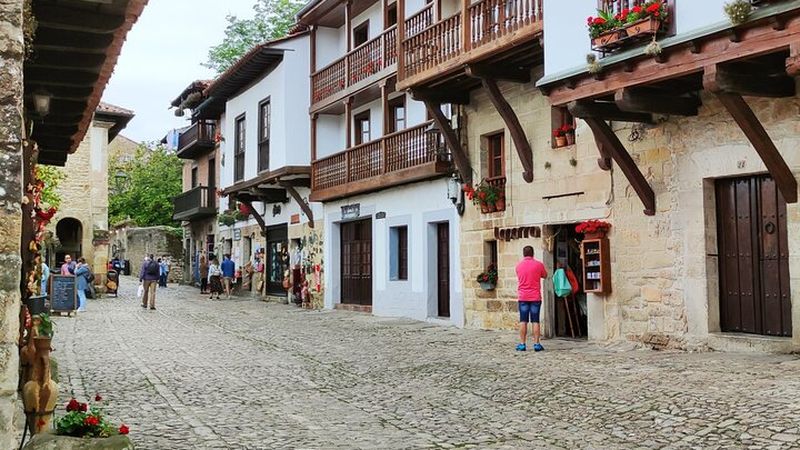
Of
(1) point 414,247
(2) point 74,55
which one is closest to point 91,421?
(2) point 74,55

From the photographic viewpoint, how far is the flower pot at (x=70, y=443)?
183 inches


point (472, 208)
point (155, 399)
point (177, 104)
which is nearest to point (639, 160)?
point (472, 208)

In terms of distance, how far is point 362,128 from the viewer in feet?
70.9

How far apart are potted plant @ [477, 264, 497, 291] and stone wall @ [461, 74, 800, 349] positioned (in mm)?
523

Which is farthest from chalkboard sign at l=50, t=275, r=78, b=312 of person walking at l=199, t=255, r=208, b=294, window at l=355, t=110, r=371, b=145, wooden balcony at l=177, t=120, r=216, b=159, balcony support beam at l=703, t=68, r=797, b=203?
balcony support beam at l=703, t=68, r=797, b=203

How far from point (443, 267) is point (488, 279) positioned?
249cm

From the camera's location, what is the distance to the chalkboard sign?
1928cm

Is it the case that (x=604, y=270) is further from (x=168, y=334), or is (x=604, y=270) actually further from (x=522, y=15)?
(x=168, y=334)

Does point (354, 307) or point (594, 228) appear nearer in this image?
point (594, 228)

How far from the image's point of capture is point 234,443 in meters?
6.41

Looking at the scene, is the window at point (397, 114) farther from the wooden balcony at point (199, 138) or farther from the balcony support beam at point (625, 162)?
the wooden balcony at point (199, 138)

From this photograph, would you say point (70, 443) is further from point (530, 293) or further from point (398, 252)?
point (398, 252)

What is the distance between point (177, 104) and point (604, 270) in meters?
26.9

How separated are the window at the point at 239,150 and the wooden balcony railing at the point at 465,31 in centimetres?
1283
